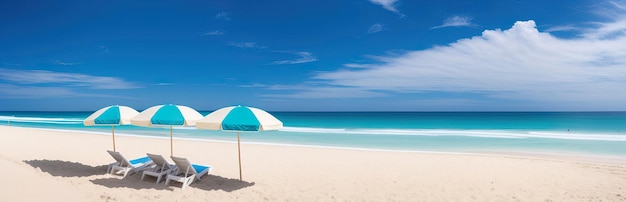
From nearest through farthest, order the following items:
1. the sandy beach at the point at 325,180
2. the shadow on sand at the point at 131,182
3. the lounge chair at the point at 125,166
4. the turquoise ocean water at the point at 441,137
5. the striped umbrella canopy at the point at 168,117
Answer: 1. the sandy beach at the point at 325,180
2. the shadow on sand at the point at 131,182
3. the striped umbrella canopy at the point at 168,117
4. the lounge chair at the point at 125,166
5. the turquoise ocean water at the point at 441,137

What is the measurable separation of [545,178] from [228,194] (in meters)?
7.72

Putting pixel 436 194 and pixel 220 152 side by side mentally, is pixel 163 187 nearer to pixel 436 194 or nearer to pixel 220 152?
pixel 436 194

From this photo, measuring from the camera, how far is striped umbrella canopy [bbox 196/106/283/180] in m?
6.85

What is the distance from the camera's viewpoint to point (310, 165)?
36.7 ft

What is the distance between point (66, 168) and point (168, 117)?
3.83 metres

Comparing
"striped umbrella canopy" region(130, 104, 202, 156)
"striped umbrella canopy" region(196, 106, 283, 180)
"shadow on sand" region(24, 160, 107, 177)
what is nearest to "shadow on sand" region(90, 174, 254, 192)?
"shadow on sand" region(24, 160, 107, 177)

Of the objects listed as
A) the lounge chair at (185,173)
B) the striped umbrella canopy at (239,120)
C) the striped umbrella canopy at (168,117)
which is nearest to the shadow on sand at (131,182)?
the lounge chair at (185,173)

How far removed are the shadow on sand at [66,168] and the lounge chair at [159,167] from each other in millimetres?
1551

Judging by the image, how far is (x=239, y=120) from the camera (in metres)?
6.94

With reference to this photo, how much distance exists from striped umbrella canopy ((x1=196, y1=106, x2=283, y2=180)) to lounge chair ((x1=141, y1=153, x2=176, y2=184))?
4.68 ft

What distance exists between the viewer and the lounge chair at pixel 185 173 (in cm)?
757

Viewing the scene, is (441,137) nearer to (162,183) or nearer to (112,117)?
(162,183)

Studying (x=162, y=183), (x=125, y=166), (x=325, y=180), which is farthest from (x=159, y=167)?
(x=325, y=180)

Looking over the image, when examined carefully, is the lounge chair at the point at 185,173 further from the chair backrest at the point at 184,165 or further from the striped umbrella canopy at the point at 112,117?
the striped umbrella canopy at the point at 112,117
